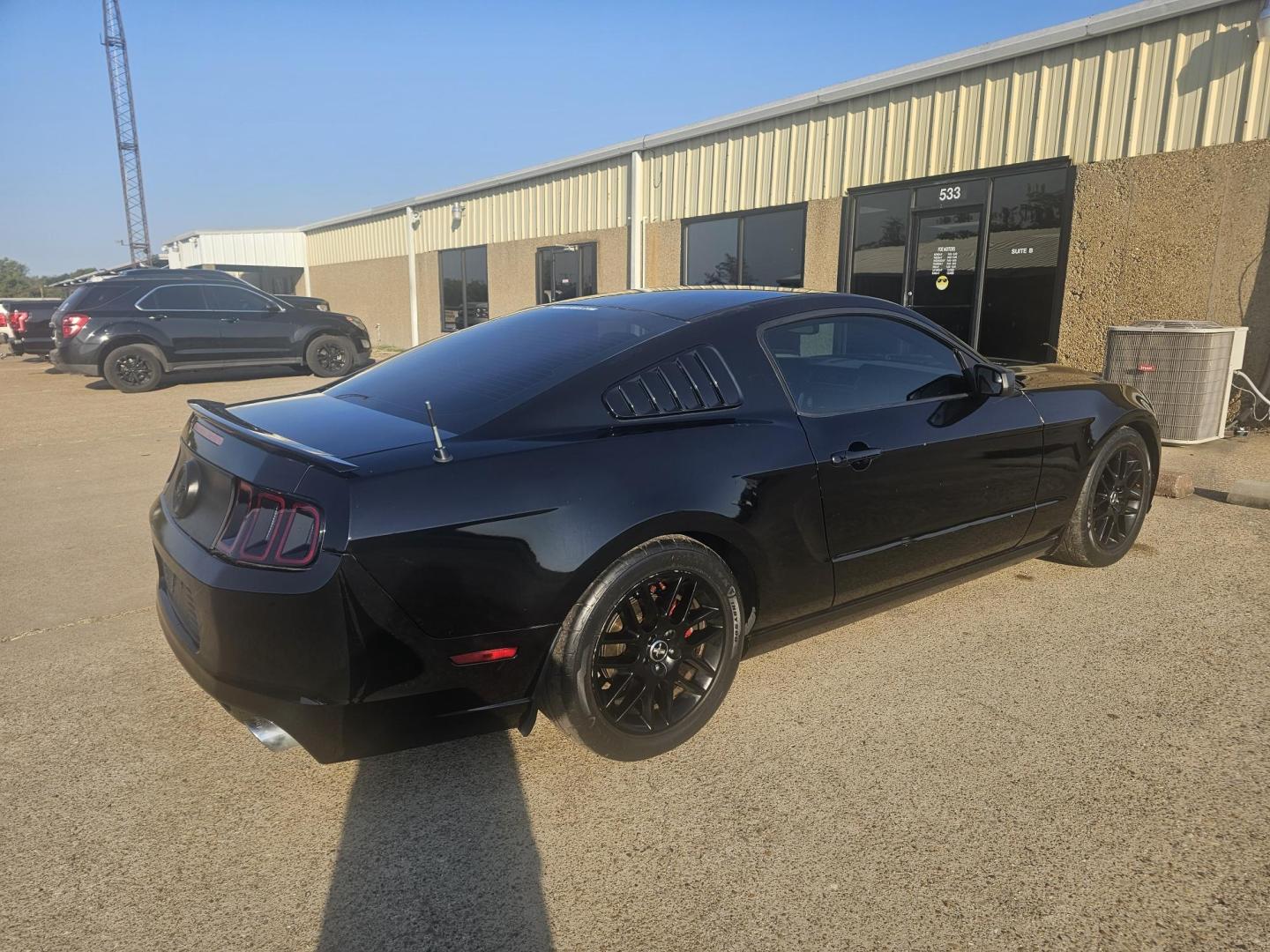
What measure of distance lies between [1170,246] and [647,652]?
27.2 feet

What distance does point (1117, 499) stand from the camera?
4.46m

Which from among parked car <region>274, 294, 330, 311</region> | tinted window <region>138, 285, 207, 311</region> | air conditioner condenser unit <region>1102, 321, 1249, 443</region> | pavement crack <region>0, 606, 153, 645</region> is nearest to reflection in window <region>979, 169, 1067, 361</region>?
air conditioner condenser unit <region>1102, 321, 1249, 443</region>

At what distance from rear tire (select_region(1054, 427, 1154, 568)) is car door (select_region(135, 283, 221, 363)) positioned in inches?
506

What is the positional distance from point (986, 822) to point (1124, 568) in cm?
268

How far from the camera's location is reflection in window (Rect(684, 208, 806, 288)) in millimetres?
12234

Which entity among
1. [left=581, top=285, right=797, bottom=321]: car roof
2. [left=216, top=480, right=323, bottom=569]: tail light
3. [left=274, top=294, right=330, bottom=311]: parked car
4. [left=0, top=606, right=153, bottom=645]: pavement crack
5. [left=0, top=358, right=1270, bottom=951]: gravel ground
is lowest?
[left=0, top=606, right=153, bottom=645]: pavement crack

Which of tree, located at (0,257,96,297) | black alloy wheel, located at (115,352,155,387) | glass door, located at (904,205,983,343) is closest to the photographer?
glass door, located at (904,205,983,343)

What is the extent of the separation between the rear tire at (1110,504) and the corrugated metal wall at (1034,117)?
5.26 m

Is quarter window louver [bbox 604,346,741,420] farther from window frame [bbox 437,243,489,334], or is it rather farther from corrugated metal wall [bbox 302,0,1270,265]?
window frame [bbox 437,243,489,334]

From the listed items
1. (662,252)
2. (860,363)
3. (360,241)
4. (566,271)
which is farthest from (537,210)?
(860,363)

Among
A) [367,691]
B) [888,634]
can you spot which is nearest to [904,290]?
[888,634]

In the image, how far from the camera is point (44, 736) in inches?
112

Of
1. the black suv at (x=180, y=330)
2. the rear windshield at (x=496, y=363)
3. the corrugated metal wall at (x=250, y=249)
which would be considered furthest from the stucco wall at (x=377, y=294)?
the rear windshield at (x=496, y=363)

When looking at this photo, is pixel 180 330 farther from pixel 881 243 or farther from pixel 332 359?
pixel 881 243
